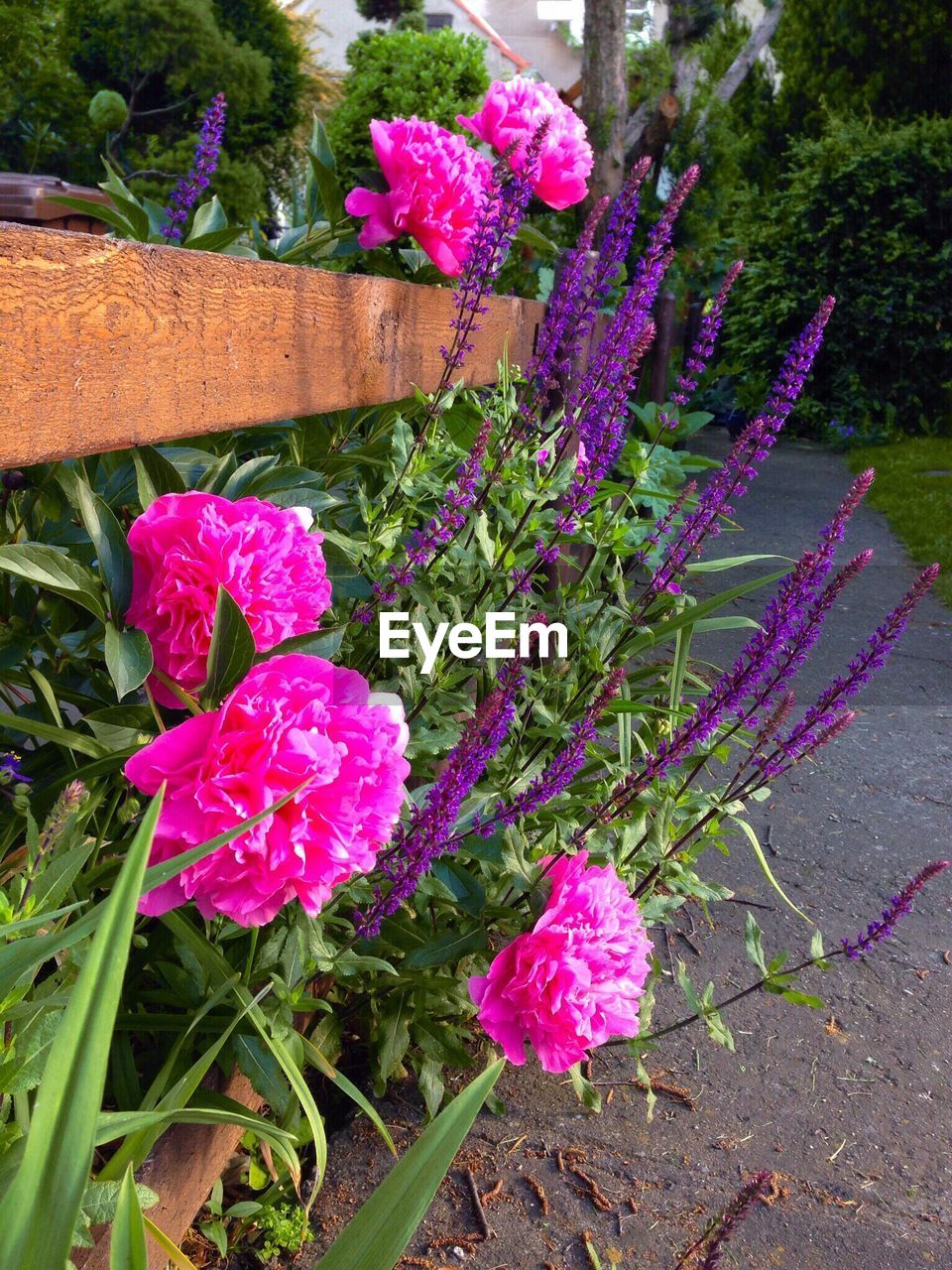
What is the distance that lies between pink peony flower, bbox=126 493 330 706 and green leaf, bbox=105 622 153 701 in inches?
1.2

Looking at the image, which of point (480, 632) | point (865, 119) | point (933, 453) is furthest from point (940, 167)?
point (480, 632)

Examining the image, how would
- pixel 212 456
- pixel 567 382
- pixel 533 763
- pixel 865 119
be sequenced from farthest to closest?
pixel 865 119 < pixel 567 382 < pixel 533 763 < pixel 212 456

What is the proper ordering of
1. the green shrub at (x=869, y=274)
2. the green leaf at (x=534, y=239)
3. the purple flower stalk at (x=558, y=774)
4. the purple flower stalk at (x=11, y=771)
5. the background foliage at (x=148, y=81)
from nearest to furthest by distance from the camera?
the purple flower stalk at (x=11, y=771) → the purple flower stalk at (x=558, y=774) → the green leaf at (x=534, y=239) → the green shrub at (x=869, y=274) → the background foliage at (x=148, y=81)

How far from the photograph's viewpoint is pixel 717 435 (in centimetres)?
1017

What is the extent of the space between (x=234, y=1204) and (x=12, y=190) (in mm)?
5392

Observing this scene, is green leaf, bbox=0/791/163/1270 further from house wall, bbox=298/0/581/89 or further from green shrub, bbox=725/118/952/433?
house wall, bbox=298/0/581/89

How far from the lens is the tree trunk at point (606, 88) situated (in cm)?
602

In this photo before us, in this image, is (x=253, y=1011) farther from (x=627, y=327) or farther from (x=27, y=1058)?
(x=627, y=327)

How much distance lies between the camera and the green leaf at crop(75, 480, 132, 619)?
111cm

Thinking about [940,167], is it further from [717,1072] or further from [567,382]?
[717,1072]

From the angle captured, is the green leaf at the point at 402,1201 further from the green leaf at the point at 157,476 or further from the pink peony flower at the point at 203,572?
the green leaf at the point at 157,476

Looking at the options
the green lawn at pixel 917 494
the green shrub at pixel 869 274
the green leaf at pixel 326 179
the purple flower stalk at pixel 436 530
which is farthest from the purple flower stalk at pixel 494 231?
the green shrub at pixel 869 274

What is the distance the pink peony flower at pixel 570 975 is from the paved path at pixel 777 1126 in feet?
0.89

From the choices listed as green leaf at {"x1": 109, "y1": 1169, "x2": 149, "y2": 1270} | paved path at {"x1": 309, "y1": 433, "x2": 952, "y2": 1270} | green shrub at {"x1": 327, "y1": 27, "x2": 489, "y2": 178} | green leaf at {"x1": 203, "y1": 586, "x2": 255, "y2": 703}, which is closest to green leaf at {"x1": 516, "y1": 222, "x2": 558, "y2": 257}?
green leaf at {"x1": 203, "y1": 586, "x2": 255, "y2": 703}
